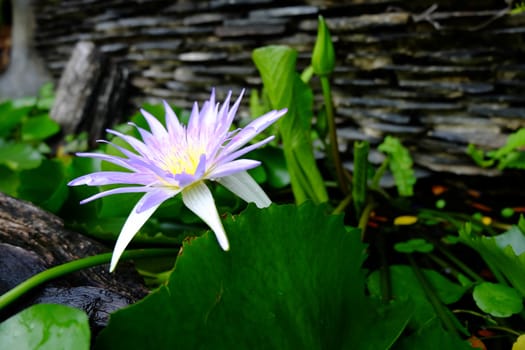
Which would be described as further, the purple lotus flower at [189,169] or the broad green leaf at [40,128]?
the broad green leaf at [40,128]

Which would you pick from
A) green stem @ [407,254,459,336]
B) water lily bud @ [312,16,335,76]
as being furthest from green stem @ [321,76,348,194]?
green stem @ [407,254,459,336]

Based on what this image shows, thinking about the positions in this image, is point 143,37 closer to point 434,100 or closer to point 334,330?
point 434,100

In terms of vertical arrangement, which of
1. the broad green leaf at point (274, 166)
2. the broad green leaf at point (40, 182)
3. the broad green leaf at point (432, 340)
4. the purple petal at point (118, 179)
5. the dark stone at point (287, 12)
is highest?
the dark stone at point (287, 12)

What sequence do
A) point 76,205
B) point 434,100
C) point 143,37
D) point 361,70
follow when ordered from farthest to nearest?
point 143,37 → point 361,70 → point 434,100 → point 76,205

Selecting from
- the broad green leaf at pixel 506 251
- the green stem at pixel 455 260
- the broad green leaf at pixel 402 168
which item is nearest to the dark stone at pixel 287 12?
the broad green leaf at pixel 402 168

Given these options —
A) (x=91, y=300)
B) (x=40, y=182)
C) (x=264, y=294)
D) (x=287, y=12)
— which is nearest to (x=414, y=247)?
(x=264, y=294)

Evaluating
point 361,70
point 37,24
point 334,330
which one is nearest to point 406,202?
point 361,70

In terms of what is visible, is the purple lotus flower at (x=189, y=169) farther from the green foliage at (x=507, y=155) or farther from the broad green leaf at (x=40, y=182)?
the green foliage at (x=507, y=155)
